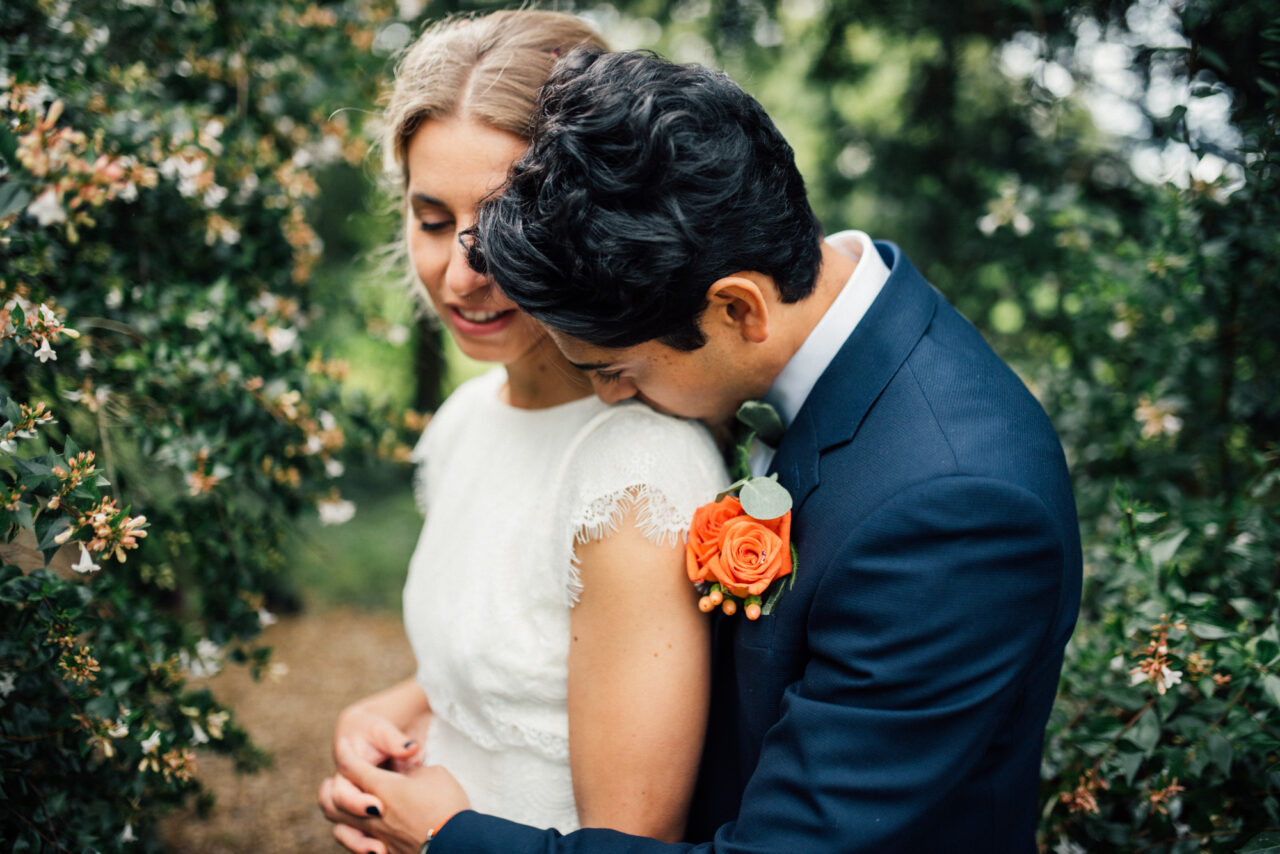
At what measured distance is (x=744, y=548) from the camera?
53.1 inches

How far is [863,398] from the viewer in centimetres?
140

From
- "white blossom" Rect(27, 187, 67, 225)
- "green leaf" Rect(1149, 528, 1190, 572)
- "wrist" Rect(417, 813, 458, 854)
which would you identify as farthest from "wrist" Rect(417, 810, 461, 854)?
"green leaf" Rect(1149, 528, 1190, 572)

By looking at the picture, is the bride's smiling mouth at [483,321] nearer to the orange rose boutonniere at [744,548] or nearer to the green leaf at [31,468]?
the orange rose boutonniere at [744,548]

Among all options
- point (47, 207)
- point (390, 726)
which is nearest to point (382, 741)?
point (390, 726)

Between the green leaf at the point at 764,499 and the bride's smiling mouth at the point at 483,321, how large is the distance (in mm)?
675

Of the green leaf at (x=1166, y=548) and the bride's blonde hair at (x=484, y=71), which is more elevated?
the bride's blonde hair at (x=484, y=71)

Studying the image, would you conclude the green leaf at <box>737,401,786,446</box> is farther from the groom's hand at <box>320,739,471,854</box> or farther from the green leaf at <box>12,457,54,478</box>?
the green leaf at <box>12,457,54,478</box>

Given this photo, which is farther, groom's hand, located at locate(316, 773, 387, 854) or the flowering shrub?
groom's hand, located at locate(316, 773, 387, 854)

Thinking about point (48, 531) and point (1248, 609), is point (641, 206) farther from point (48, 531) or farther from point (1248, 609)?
point (1248, 609)

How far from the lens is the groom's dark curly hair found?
1.29m

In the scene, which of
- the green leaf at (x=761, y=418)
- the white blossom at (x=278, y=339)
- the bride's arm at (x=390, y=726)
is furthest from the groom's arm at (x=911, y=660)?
the white blossom at (x=278, y=339)

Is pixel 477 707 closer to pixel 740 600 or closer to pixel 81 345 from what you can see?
pixel 740 600

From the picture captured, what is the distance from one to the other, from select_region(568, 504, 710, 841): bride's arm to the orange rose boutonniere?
73 millimetres

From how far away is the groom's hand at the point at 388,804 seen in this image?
1646mm
